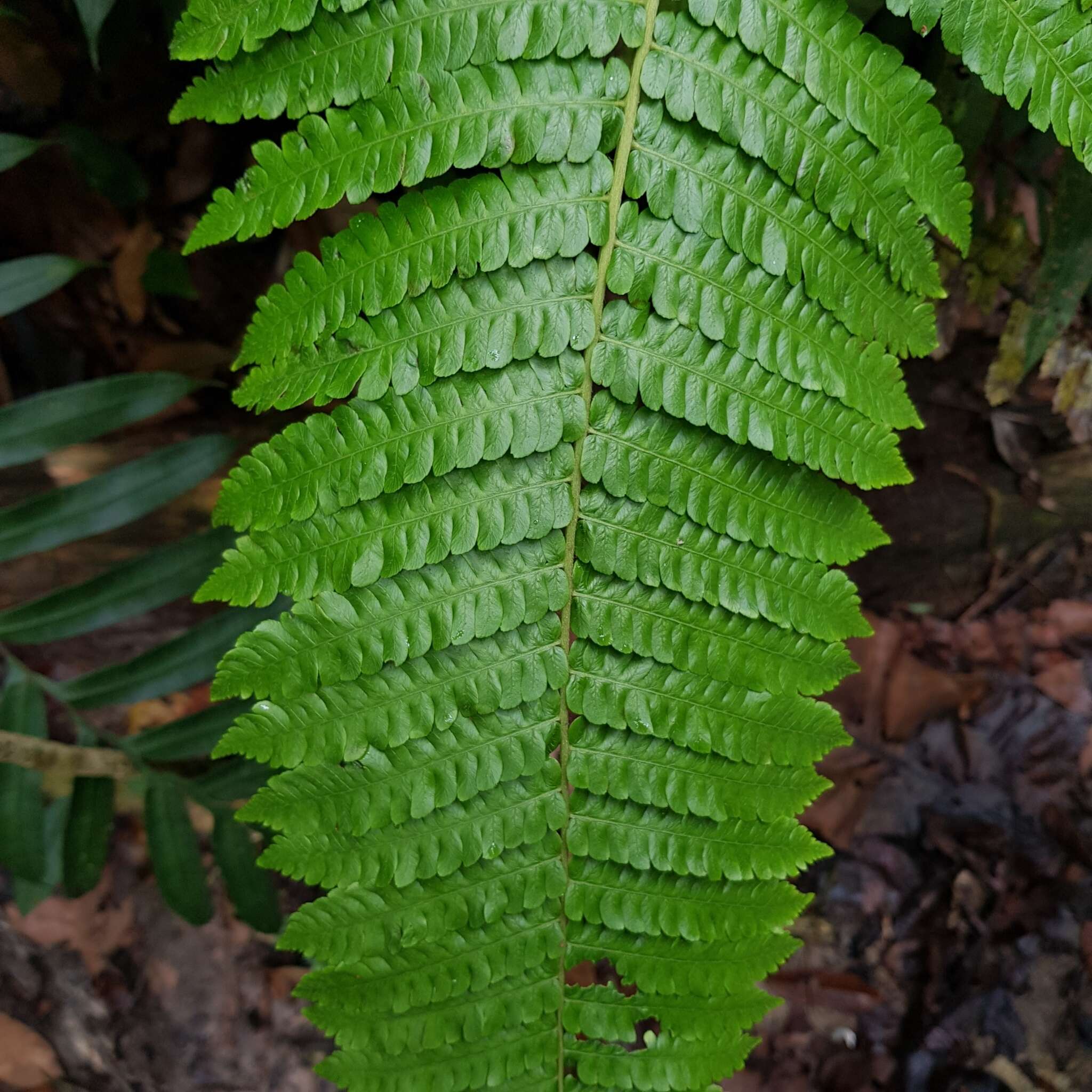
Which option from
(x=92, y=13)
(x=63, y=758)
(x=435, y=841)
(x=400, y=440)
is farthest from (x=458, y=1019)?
(x=92, y=13)

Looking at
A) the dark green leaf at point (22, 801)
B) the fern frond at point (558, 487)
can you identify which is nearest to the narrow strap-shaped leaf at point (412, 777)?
the fern frond at point (558, 487)

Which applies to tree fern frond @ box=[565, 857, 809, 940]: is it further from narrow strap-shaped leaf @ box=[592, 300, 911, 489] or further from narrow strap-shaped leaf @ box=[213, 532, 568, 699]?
→ narrow strap-shaped leaf @ box=[592, 300, 911, 489]

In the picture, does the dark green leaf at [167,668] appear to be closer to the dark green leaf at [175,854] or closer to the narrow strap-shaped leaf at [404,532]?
the dark green leaf at [175,854]

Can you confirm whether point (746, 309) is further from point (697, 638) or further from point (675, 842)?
point (675, 842)

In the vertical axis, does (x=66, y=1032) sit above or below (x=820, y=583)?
below

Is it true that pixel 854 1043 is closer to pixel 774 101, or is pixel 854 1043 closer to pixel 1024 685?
pixel 1024 685

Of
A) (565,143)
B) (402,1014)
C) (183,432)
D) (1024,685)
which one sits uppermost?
(565,143)

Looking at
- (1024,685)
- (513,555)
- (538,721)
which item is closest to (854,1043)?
(1024,685)
